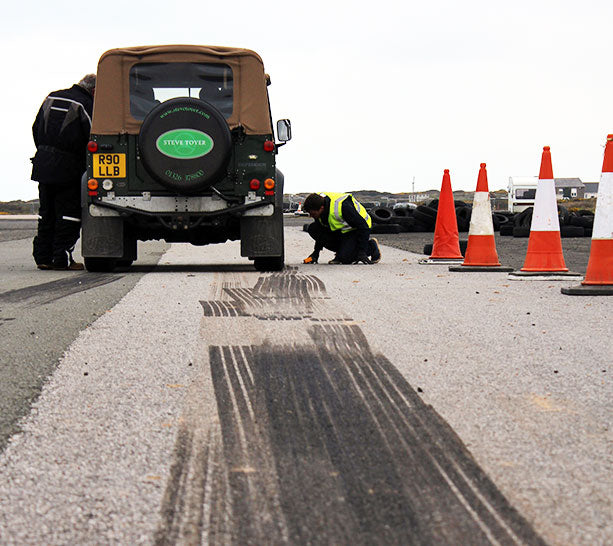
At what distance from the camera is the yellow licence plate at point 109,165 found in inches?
396

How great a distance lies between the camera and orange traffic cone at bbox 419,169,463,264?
11.9m

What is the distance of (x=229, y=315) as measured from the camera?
591cm

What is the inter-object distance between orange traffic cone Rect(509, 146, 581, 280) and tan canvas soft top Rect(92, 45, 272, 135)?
310 cm

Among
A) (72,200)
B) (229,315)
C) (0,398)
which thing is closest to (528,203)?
(72,200)

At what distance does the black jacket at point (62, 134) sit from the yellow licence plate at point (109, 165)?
3.06 ft

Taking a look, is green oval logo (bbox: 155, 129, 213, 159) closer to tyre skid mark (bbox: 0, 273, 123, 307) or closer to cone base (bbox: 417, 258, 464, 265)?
tyre skid mark (bbox: 0, 273, 123, 307)

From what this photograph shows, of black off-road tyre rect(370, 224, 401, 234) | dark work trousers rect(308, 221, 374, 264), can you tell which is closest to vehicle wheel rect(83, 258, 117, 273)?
dark work trousers rect(308, 221, 374, 264)

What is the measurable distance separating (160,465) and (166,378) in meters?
1.21

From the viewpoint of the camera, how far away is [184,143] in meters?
9.52

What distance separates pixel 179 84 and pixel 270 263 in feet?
7.36

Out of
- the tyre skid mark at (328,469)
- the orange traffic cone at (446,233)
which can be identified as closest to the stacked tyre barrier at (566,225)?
the orange traffic cone at (446,233)

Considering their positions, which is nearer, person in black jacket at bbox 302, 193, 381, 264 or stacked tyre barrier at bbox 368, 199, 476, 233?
person in black jacket at bbox 302, 193, 381, 264

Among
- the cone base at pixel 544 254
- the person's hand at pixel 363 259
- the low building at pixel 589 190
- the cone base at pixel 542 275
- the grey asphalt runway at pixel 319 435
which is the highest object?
the grey asphalt runway at pixel 319 435

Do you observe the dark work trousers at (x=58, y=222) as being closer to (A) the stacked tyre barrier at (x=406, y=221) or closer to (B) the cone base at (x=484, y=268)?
(B) the cone base at (x=484, y=268)
